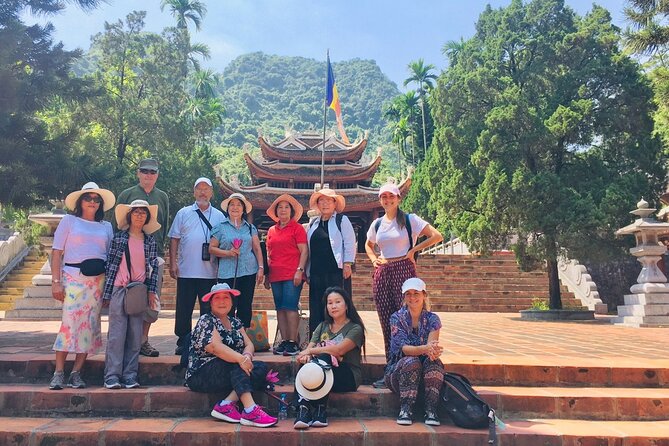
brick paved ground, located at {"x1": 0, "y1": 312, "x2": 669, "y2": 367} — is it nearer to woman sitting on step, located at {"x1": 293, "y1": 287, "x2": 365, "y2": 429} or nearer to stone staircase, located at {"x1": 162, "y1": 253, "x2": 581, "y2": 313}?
woman sitting on step, located at {"x1": 293, "y1": 287, "x2": 365, "y2": 429}

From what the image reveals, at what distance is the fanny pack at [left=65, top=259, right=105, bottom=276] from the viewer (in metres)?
3.95

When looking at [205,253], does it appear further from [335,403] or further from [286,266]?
[335,403]

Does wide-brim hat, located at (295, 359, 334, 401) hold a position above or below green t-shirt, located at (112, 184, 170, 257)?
below

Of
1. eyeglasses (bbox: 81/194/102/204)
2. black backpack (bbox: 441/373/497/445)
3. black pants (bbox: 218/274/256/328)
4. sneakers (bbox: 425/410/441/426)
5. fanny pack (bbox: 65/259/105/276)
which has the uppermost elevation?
eyeglasses (bbox: 81/194/102/204)

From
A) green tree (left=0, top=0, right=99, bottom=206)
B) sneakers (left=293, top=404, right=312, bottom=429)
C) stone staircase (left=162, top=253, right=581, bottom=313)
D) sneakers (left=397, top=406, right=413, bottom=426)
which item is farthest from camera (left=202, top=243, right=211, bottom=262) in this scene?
stone staircase (left=162, top=253, right=581, bottom=313)

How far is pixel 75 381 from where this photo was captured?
3855 mm

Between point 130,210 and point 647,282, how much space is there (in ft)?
33.9

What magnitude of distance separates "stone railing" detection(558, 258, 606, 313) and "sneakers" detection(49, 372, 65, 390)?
1297cm

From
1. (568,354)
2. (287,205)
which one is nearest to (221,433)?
(287,205)

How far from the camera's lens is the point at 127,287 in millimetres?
3947

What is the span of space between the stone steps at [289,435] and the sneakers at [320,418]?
0.18 feet

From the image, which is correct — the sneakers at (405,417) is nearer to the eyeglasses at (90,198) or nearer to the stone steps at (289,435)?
the stone steps at (289,435)

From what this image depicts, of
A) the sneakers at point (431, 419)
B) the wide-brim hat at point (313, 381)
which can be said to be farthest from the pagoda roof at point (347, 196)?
the wide-brim hat at point (313, 381)

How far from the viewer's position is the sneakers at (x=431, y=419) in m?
3.40
